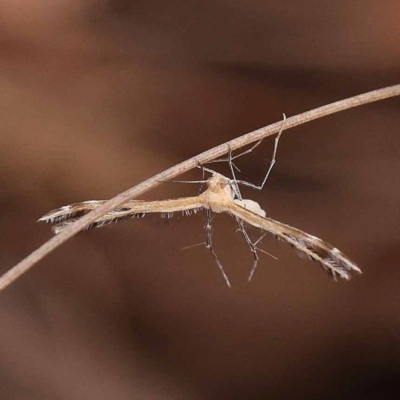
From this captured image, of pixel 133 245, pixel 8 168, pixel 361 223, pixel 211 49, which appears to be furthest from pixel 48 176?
pixel 361 223

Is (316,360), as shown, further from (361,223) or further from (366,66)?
(366,66)

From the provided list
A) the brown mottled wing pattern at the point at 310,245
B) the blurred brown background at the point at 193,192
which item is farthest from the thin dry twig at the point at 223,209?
the blurred brown background at the point at 193,192

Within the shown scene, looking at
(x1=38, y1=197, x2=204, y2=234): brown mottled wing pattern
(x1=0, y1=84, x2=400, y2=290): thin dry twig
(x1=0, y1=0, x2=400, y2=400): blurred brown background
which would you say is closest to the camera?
(x1=0, y1=84, x2=400, y2=290): thin dry twig

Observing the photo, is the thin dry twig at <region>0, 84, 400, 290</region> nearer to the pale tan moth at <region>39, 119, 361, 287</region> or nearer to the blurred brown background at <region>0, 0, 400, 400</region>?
the pale tan moth at <region>39, 119, 361, 287</region>

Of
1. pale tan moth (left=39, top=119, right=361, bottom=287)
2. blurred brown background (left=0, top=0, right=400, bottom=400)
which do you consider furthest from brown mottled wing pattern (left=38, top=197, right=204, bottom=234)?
blurred brown background (left=0, top=0, right=400, bottom=400)

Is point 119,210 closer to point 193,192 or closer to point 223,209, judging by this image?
point 223,209

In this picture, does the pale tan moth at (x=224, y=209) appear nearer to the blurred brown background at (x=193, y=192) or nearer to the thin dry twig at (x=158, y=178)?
the thin dry twig at (x=158, y=178)
